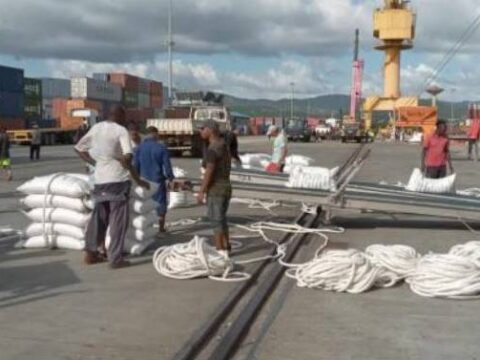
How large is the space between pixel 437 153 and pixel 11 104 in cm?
6438

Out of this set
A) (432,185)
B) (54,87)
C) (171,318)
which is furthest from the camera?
(54,87)

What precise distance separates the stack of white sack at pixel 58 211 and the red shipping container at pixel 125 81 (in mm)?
93350

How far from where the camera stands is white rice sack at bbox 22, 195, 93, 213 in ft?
32.2

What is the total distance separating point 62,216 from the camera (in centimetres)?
988

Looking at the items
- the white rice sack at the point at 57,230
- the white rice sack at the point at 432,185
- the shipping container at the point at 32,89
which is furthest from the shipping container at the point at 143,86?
the white rice sack at the point at 57,230

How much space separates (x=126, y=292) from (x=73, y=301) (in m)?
0.59

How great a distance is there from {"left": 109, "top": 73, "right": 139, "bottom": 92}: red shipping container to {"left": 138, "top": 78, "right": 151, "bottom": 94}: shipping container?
98cm

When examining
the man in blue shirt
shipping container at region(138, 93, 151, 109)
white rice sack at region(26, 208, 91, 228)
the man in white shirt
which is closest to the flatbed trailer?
shipping container at region(138, 93, 151, 109)

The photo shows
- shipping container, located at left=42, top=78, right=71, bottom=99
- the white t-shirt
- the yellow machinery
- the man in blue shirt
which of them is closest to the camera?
the white t-shirt

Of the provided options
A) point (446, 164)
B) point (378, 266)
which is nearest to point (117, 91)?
point (446, 164)

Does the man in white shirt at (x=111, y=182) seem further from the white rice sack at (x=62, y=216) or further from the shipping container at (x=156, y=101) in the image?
the shipping container at (x=156, y=101)

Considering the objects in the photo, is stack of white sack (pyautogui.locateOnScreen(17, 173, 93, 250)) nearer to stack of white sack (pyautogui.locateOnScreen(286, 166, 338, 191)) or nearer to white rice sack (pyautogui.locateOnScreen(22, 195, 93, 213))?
white rice sack (pyautogui.locateOnScreen(22, 195, 93, 213))

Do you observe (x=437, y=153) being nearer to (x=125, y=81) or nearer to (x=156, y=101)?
(x=125, y=81)

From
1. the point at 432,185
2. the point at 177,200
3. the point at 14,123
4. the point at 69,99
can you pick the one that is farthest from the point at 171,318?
the point at 69,99
